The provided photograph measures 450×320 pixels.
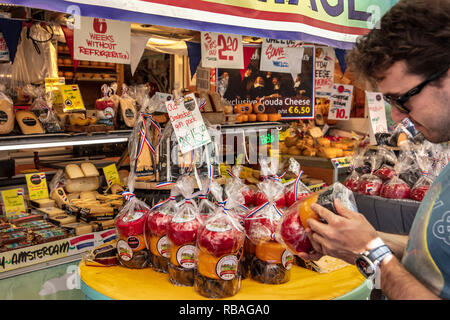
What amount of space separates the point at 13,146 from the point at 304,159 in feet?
10.3

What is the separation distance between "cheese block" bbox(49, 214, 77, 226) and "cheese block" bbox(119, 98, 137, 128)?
0.77 meters

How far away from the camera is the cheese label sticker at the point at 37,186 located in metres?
2.96

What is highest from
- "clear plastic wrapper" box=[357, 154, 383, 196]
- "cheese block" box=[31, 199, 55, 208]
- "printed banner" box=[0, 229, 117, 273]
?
"clear plastic wrapper" box=[357, 154, 383, 196]

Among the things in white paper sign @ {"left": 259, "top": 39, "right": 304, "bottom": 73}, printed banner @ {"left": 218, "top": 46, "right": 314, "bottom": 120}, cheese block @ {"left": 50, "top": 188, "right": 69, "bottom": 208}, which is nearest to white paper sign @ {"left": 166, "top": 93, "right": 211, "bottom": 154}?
cheese block @ {"left": 50, "top": 188, "right": 69, "bottom": 208}

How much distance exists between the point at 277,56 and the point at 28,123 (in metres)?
2.03

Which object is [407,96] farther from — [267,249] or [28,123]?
[28,123]

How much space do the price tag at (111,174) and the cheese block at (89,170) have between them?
0.08 meters

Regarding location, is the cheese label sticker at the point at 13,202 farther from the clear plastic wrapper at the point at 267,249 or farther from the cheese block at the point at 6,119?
the clear plastic wrapper at the point at 267,249

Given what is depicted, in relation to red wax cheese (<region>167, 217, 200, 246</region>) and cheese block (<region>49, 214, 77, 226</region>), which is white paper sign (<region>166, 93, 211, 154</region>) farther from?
cheese block (<region>49, 214, 77, 226</region>)

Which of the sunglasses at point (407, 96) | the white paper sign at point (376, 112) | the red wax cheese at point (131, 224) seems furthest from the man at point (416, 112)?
the white paper sign at point (376, 112)

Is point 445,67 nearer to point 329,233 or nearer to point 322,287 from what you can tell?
point 329,233

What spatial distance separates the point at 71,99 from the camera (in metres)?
3.12

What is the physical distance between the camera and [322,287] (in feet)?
5.41

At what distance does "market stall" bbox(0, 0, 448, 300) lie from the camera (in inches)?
63.0
